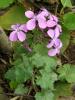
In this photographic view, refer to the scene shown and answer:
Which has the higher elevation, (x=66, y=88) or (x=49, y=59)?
(x=49, y=59)

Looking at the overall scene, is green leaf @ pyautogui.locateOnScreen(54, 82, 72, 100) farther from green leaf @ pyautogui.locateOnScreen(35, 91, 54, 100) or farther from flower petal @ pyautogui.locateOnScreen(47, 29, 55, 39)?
flower petal @ pyautogui.locateOnScreen(47, 29, 55, 39)

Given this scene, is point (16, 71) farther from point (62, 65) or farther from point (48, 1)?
point (48, 1)

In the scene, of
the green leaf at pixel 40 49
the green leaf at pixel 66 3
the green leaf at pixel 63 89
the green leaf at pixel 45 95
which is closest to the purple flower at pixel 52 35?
the green leaf at pixel 40 49

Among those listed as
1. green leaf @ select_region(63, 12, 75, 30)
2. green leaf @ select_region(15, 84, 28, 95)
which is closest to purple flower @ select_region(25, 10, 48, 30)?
green leaf @ select_region(15, 84, 28, 95)

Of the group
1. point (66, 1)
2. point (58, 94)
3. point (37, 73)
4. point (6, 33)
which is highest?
point (66, 1)

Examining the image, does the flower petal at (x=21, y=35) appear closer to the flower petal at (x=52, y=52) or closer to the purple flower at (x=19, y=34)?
the purple flower at (x=19, y=34)

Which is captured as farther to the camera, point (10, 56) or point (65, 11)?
point (65, 11)

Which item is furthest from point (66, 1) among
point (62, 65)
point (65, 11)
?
point (62, 65)

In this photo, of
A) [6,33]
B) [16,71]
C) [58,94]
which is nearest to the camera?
[16,71]
